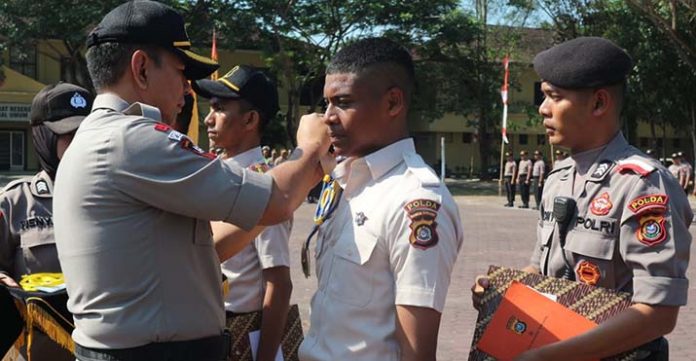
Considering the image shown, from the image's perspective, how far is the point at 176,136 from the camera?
7.48 feet

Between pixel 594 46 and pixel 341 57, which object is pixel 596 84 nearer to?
pixel 594 46

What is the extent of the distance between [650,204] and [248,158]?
1.88m

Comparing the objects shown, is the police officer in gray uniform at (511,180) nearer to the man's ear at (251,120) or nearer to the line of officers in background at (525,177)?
the line of officers in background at (525,177)

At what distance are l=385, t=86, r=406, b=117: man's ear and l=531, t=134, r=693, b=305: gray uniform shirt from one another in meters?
0.66

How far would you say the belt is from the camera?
2273 mm

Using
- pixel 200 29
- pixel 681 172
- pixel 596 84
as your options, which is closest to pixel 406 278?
Answer: pixel 596 84

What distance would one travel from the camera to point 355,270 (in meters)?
2.28

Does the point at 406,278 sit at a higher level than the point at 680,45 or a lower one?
lower

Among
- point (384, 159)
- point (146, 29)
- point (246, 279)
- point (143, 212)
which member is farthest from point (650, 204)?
point (246, 279)

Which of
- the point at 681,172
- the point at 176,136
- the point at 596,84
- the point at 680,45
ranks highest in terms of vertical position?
the point at 680,45

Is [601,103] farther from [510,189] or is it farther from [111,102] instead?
[510,189]

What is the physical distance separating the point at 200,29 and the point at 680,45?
1656 cm

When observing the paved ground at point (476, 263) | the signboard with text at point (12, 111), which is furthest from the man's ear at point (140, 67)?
the signboard with text at point (12, 111)

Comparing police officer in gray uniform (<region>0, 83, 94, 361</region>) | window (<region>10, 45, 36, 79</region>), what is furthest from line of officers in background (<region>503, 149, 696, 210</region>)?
window (<region>10, 45, 36, 79</region>)
